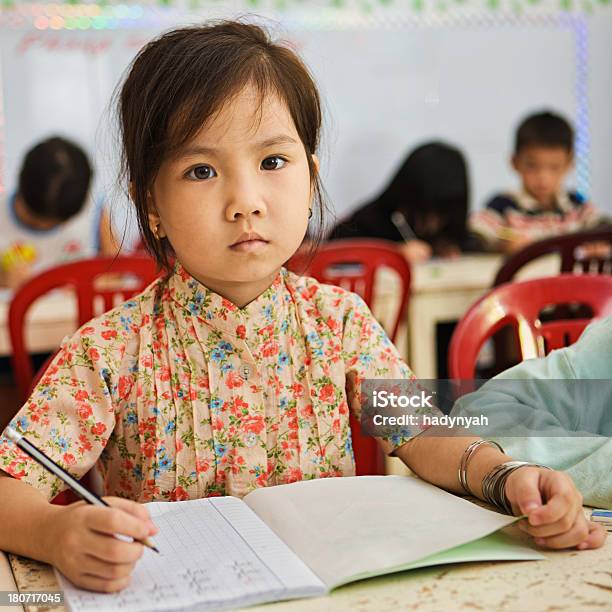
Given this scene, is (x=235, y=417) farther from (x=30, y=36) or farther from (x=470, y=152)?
(x=470, y=152)

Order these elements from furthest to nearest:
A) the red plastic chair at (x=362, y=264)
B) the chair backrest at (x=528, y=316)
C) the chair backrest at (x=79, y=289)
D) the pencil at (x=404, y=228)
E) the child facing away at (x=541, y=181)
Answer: the child facing away at (x=541, y=181), the pencil at (x=404, y=228), the red plastic chair at (x=362, y=264), the chair backrest at (x=79, y=289), the chair backrest at (x=528, y=316)

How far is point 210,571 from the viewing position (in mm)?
659

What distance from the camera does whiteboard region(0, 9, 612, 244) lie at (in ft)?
12.8

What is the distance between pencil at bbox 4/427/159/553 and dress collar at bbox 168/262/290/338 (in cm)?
32

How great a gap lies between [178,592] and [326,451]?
0.39 meters

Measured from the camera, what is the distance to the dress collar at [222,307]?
96 cm

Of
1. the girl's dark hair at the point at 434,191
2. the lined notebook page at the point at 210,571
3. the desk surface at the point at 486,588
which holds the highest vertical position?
the girl's dark hair at the point at 434,191

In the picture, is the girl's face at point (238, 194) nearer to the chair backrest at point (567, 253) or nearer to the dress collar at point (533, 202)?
the chair backrest at point (567, 253)

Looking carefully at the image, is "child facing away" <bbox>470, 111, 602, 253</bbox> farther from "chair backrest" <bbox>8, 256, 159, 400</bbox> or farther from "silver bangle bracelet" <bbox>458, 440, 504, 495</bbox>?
"silver bangle bracelet" <bbox>458, 440, 504, 495</bbox>

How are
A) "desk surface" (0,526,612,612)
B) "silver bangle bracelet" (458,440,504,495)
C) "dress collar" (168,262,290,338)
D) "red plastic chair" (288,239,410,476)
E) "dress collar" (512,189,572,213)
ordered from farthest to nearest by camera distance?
"dress collar" (512,189,572,213), "red plastic chair" (288,239,410,476), "dress collar" (168,262,290,338), "silver bangle bracelet" (458,440,504,495), "desk surface" (0,526,612,612)

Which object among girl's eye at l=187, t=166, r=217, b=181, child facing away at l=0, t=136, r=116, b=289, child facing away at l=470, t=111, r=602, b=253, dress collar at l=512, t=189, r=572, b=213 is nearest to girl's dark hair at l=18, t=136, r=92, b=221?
child facing away at l=0, t=136, r=116, b=289

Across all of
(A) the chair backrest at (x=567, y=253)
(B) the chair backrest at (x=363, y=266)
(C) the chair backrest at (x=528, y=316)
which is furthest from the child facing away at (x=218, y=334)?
(A) the chair backrest at (x=567, y=253)

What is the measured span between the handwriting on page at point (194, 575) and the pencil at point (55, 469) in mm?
22

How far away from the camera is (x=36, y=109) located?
3.90 m
